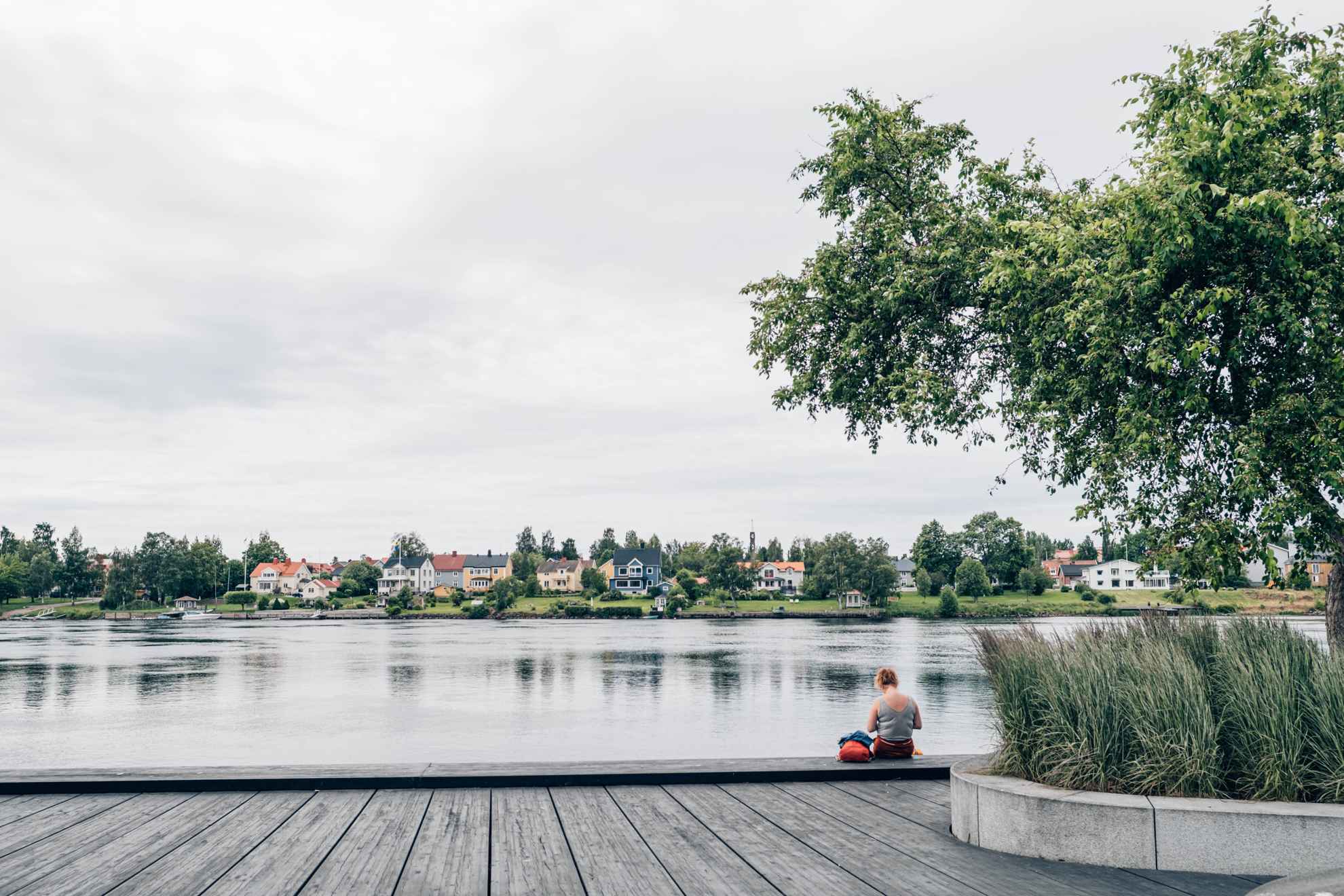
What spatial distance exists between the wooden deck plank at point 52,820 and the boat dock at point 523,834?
0.8 inches

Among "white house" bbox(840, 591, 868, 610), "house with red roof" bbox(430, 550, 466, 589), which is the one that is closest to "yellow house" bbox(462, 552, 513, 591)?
"house with red roof" bbox(430, 550, 466, 589)

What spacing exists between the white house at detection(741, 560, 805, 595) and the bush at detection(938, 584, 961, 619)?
4534 centimetres

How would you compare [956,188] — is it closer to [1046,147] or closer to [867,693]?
[1046,147]

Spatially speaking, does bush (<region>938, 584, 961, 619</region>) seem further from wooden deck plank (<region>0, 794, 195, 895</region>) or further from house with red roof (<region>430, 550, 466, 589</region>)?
wooden deck plank (<region>0, 794, 195, 895</region>)

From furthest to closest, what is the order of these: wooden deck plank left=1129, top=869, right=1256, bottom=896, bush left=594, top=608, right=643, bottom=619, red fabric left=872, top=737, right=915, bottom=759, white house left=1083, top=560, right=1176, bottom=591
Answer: white house left=1083, top=560, right=1176, bottom=591
bush left=594, top=608, right=643, bottom=619
red fabric left=872, top=737, right=915, bottom=759
wooden deck plank left=1129, top=869, right=1256, bottom=896

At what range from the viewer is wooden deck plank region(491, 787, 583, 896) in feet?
16.2

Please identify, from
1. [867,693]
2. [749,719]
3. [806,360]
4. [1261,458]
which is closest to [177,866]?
[1261,458]

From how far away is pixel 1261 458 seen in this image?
29.5 ft

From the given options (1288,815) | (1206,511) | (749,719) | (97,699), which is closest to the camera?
(1288,815)

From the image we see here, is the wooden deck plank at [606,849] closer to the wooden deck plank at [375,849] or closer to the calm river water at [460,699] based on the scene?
the wooden deck plank at [375,849]

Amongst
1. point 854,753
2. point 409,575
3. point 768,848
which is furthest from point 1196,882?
point 409,575

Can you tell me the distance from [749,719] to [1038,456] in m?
16.6

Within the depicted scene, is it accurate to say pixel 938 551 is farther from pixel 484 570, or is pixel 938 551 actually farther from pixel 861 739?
pixel 861 739

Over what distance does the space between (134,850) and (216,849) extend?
466mm
